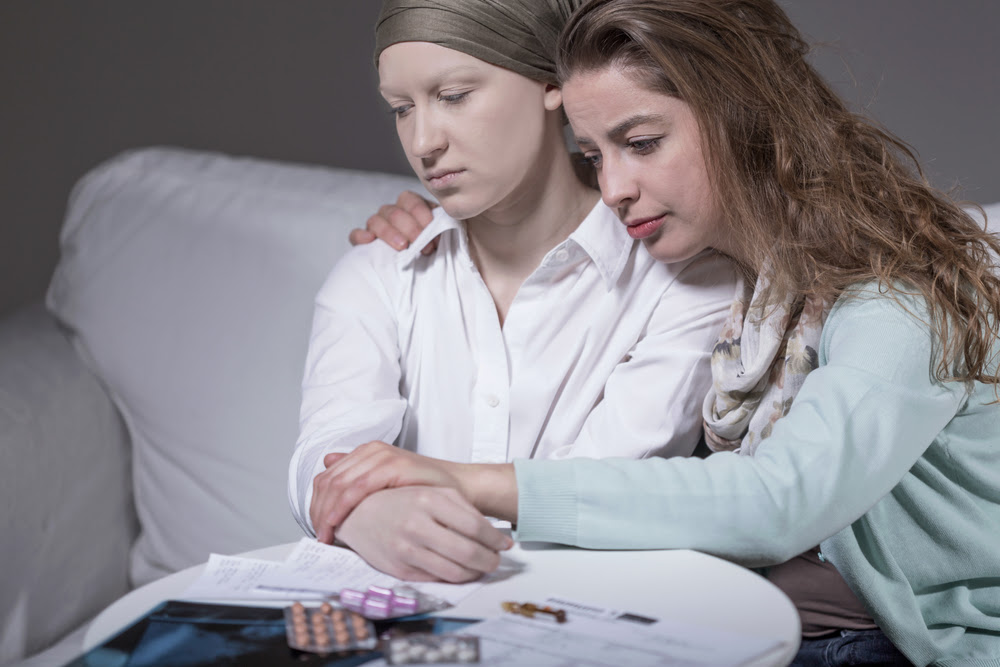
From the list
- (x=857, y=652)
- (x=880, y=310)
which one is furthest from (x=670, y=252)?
(x=857, y=652)

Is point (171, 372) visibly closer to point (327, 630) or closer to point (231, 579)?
point (231, 579)

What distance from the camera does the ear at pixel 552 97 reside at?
4.42 feet

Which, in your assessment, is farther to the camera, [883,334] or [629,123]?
[629,123]

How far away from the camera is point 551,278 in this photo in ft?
4.68

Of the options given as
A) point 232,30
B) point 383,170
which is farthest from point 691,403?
point 232,30

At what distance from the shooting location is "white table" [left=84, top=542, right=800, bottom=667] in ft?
2.82

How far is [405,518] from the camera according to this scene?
97 centimetres

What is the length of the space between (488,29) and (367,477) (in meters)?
0.56

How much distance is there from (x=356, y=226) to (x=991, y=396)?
1.01 m

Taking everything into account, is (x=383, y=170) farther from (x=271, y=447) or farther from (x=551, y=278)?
(x=551, y=278)

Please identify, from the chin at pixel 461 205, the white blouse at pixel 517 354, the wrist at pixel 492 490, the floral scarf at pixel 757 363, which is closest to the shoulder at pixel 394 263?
the white blouse at pixel 517 354

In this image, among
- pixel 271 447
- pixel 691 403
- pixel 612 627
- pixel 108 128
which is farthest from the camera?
pixel 108 128

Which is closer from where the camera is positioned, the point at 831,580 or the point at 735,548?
the point at 735,548

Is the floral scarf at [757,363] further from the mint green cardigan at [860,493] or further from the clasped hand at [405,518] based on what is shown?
the clasped hand at [405,518]
